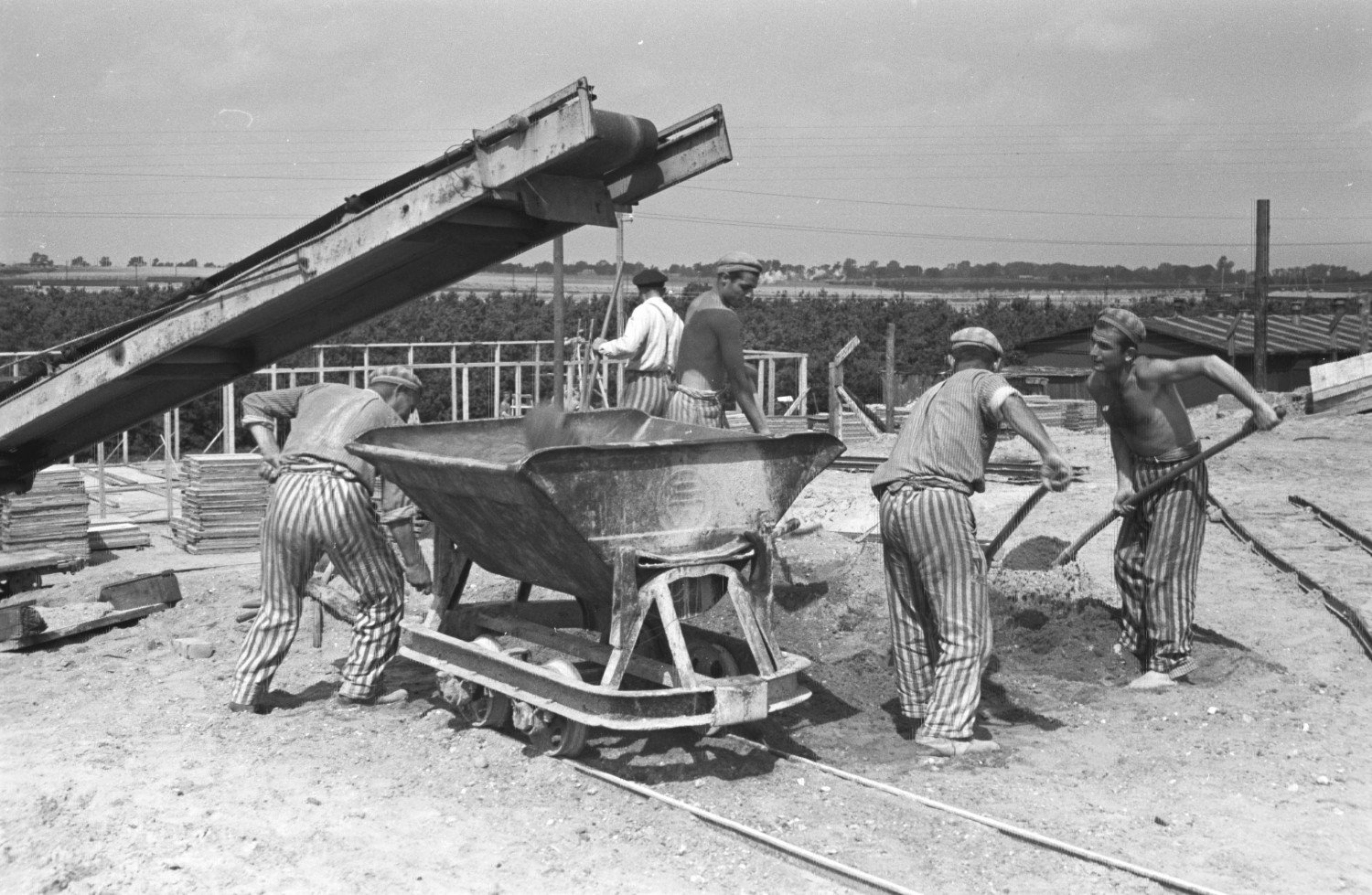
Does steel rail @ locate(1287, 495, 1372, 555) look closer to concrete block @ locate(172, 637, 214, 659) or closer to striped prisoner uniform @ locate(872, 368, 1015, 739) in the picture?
striped prisoner uniform @ locate(872, 368, 1015, 739)

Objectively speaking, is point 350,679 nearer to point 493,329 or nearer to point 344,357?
point 344,357

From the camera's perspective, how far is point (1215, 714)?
6.16 m

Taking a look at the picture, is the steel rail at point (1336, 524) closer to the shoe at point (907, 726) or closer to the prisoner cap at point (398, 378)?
the shoe at point (907, 726)

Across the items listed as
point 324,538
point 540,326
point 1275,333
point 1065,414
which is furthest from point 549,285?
point 324,538

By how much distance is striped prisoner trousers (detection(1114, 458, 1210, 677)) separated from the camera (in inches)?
257

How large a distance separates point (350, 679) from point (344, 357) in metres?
24.0

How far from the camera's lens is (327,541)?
6.55 meters

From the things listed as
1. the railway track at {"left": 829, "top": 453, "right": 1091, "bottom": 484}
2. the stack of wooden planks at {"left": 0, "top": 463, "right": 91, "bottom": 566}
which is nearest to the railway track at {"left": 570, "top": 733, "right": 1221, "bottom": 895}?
Answer: the stack of wooden planks at {"left": 0, "top": 463, "right": 91, "bottom": 566}

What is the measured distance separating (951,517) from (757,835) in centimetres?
165

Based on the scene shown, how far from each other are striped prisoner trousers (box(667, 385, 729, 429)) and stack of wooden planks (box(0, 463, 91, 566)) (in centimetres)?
→ 792

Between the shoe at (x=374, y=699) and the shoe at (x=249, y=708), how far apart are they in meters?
0.35

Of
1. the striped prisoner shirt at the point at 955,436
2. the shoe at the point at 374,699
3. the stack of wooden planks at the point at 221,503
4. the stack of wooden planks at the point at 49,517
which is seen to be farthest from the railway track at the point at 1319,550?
the stack of wooden planks at the point at 49,517

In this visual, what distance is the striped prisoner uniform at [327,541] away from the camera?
658cm

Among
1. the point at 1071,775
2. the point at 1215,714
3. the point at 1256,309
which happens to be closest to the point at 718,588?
the point at 1071,775
